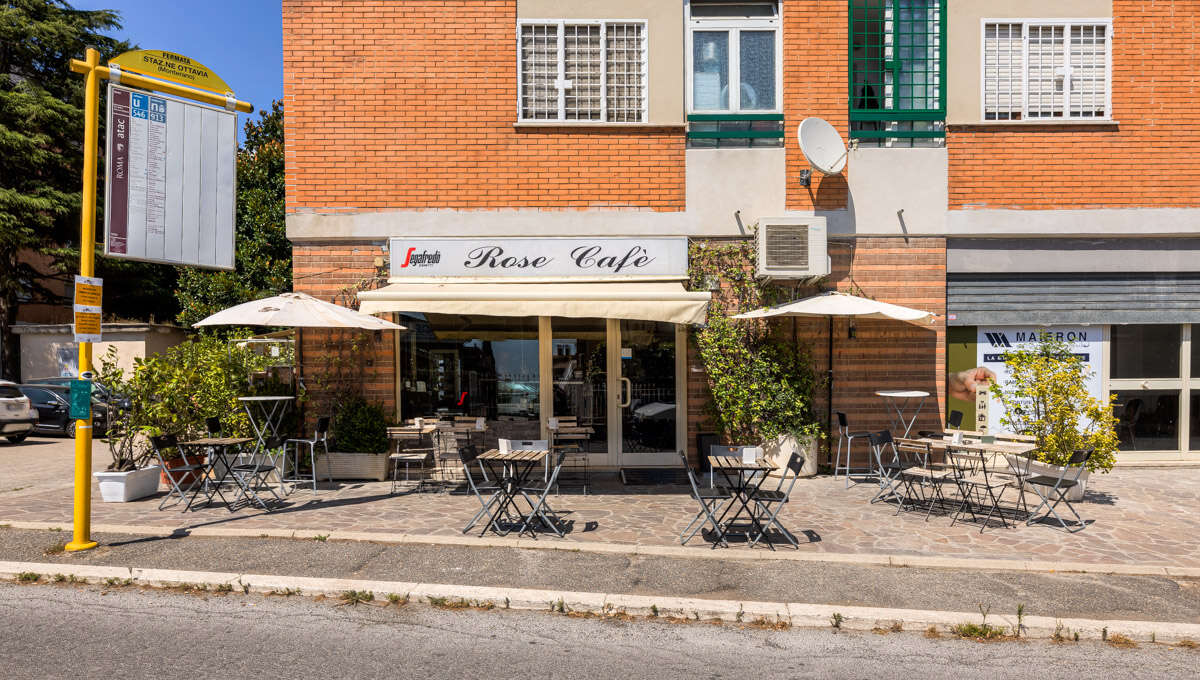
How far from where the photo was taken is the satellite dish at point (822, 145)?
30.3ft

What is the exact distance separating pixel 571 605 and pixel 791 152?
752 centimetres

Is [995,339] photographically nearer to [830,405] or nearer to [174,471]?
[830,405]

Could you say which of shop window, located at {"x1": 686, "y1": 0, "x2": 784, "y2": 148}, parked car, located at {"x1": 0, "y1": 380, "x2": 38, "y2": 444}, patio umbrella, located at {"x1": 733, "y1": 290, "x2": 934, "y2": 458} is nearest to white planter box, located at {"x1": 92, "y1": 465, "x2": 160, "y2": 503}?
patio umbrella, located at {"x1": 733, "y1": 290, "x2": 934, "y2": 458}

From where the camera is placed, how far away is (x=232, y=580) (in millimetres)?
5371

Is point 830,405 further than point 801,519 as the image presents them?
Yes

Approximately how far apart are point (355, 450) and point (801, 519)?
607cm

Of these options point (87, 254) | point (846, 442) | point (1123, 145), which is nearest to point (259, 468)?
point (87, 254)

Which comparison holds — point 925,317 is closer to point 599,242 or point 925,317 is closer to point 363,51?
point 599,242

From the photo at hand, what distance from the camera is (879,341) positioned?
392 inches

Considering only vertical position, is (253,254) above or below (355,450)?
above

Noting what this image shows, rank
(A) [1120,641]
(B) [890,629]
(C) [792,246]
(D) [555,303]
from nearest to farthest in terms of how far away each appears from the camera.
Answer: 1. (A) [1120,641]
2. (B) [890,629]
3. (D) [555,303]
4. (C) [792,246]

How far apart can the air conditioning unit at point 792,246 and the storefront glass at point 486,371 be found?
3.61 m

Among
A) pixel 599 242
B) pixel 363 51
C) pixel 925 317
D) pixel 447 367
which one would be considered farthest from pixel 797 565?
pixel 363 51

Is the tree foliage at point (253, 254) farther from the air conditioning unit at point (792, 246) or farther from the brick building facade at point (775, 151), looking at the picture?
the air conditioning unit at point (792, 246)
